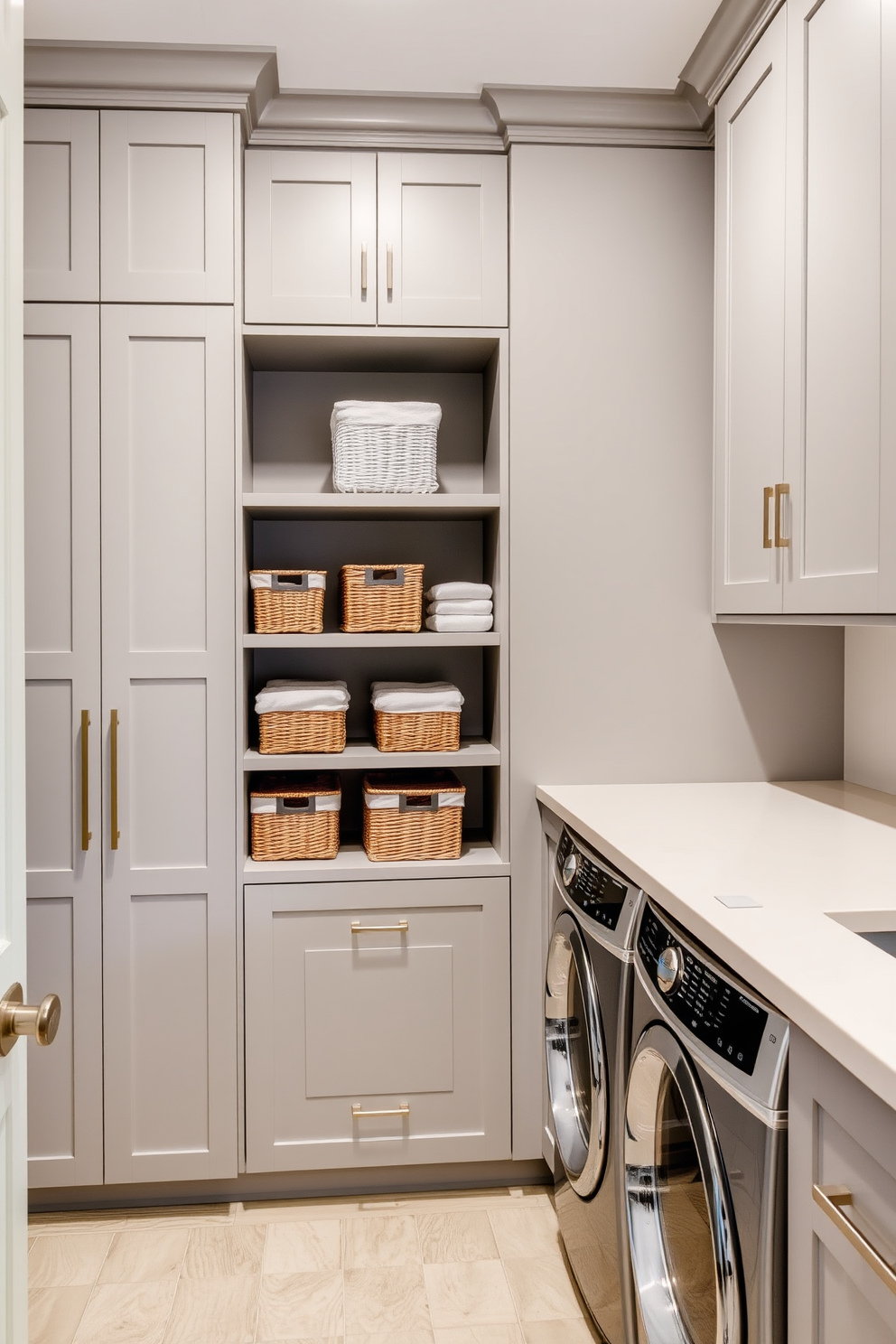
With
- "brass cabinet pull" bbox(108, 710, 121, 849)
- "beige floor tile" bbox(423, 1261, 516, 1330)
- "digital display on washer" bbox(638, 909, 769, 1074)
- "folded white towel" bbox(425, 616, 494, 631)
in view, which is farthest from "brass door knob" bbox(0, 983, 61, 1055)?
"folded white towel" bbox(425, 616, 494, 631)

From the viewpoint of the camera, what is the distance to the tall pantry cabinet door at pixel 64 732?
2109 mm

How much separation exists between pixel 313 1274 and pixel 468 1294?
0.33 meters

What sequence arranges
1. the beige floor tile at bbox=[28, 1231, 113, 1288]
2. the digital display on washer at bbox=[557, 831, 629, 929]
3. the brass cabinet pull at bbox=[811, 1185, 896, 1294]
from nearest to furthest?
the brass cabinet pull at bbox=[811, 1185, 896, 1294] → the digital display on washer at bbox=[557, 831, 629, 929] → the beige floor tile at bbox=[28, 1231, 113, 1288]

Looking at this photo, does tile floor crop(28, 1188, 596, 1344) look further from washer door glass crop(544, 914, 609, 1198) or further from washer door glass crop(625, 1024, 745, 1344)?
washer door glass crop(625, 1024, 745, 1344)

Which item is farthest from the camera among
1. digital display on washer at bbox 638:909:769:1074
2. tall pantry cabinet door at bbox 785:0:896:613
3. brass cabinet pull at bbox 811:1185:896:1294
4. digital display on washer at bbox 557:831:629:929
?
digital display on washer at bbox 557:831:629:929

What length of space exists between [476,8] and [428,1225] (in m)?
2.57

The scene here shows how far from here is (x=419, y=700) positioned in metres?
2.25

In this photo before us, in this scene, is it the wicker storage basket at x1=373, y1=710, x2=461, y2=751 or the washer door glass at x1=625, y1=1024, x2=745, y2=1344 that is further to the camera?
the wicker storage basket at x1=373, y1=710, x2=461, y2=751

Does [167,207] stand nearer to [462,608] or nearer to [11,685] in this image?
[462,608]

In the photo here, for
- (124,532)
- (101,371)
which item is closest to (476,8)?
(101,371)

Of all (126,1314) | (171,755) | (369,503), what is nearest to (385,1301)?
(126,1314)

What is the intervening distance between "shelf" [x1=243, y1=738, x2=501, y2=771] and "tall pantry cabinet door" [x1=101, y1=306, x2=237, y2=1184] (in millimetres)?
88

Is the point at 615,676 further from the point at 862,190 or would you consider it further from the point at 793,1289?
the point at 793,1289

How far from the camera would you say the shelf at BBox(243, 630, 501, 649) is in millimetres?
2186
